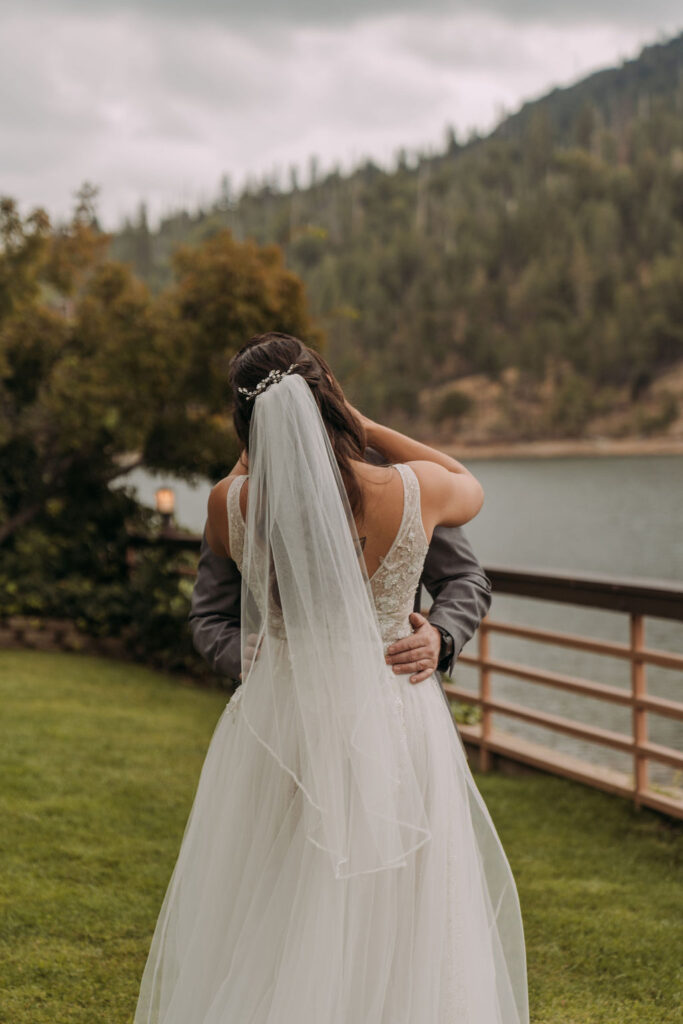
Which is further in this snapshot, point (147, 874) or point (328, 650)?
point (147, 874)

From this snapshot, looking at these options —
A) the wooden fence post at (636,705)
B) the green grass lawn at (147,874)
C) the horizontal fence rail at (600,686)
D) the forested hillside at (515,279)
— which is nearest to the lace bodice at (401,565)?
the green grass lawn at (147,874)

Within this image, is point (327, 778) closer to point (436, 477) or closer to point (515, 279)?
point (436, 477)

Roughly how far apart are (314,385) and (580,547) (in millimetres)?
27916

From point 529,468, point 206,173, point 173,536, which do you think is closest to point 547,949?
point 173,536

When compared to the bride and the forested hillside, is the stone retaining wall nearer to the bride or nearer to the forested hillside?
the bride

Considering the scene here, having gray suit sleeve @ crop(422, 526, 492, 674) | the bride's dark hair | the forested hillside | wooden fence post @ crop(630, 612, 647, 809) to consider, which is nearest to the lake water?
wooden fence post @ crop(630, 612, 647, 809)

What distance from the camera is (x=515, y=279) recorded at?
89.4 metres

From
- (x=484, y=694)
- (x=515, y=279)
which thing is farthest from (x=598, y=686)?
(x=515, y=279)

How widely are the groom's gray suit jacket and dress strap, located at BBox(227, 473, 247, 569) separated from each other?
18cm

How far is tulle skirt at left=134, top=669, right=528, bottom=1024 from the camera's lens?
65.4 inches

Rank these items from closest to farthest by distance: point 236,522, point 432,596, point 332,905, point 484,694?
point 332,905 < point 236,522 < point 432,596 < point 484,694

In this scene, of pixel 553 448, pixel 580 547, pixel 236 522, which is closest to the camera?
pixel 236 522

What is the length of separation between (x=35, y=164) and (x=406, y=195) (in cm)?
10076

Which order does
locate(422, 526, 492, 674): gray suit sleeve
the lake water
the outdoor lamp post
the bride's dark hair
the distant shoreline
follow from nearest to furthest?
the bride's dark hair < locate(422, 526, 492, 674): gray suit sleeve < the outdoor lamp post < the lake water < the distant shoreline
